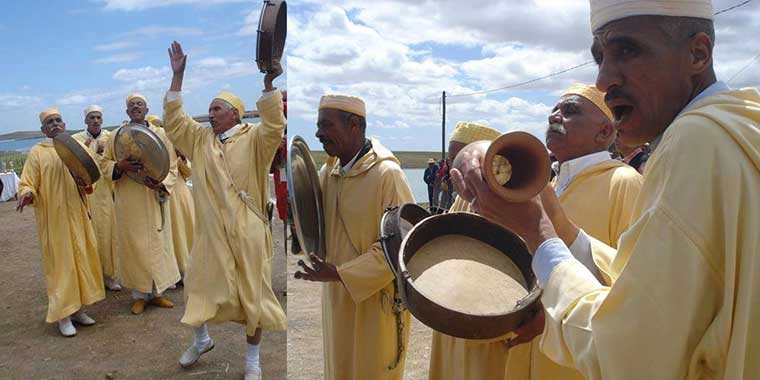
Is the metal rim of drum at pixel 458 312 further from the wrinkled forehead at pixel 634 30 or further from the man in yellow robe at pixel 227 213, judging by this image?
the man in yellow robe at pixel 227 213

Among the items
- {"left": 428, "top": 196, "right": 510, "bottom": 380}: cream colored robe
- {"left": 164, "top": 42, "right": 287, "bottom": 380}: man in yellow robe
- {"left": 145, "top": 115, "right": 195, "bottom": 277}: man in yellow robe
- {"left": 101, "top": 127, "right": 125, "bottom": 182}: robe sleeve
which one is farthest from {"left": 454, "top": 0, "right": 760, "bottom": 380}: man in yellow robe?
{"left": 145, "top": 115, "right": 195, "bottom": 277}: man in yellow robe

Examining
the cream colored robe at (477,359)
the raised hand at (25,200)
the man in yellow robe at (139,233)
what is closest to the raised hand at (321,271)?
the cream colored robe at (477,359)

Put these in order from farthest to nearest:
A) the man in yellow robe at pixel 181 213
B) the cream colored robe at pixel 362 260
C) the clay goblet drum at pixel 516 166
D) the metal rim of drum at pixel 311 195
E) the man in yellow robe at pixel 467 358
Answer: the man in yellow robe at pixel 181 213, the cream colored robe at pixel 362 260, the metal rim of drum at pixel 311 195, the man in yellow robe at pixel 467 358, the clay goblet drum at pixel 516 166

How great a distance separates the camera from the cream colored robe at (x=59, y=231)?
6.77 m

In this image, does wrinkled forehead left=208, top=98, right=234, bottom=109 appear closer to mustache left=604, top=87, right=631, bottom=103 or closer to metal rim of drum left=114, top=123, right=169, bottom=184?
metal rim of drum left=114, top=123, right=169, bottom=184

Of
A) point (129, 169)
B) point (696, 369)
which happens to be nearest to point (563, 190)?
point (696, 369)

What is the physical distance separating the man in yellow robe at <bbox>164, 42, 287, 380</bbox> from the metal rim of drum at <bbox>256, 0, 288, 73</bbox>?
750 mm

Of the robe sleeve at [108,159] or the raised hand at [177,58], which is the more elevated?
the raised hand at [177,58]

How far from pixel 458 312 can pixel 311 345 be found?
4598 mm

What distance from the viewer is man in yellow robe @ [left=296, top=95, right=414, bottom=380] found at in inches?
132

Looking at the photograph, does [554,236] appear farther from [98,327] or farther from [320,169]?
[98,327]

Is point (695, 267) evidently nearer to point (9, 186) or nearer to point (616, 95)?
point (616, 95)

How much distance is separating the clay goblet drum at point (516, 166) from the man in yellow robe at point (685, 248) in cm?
40

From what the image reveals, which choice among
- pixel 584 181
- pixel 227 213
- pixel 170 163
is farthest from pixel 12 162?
pixel 584 181
